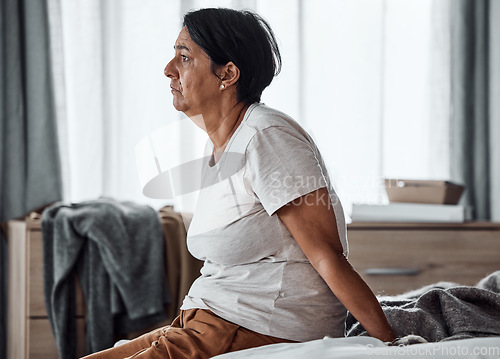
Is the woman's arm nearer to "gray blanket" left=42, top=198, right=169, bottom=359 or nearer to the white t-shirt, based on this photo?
the white t-shirt

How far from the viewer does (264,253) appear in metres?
0.95

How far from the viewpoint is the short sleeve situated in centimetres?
90

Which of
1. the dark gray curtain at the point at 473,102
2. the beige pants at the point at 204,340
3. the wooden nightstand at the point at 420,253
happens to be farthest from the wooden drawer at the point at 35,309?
the dark gray curtain at the point at 473,102

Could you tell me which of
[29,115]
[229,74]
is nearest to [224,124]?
[229,74]

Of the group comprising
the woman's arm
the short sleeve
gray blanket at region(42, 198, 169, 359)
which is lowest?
gray blanket at region(42, 198, 169, 359)

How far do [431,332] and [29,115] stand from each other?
1.87 meters

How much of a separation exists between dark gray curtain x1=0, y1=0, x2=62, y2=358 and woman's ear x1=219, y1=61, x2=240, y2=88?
146 centimetres

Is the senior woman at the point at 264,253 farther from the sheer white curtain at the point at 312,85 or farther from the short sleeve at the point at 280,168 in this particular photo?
the sheer white curtain at the point at 312,85

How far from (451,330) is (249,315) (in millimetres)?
338

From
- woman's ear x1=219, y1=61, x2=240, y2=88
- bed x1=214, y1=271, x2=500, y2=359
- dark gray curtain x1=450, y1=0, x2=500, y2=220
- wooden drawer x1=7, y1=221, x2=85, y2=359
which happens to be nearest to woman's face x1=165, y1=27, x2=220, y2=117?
woman's ear x1=219, y1=61, x2=240, y2=88

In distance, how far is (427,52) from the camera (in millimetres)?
2639

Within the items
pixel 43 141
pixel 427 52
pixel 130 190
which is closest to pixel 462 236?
pixel 427 52

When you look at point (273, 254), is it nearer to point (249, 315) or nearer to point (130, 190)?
point (249, 315)

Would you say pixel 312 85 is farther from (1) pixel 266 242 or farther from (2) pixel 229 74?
(1) pixel 266 242
